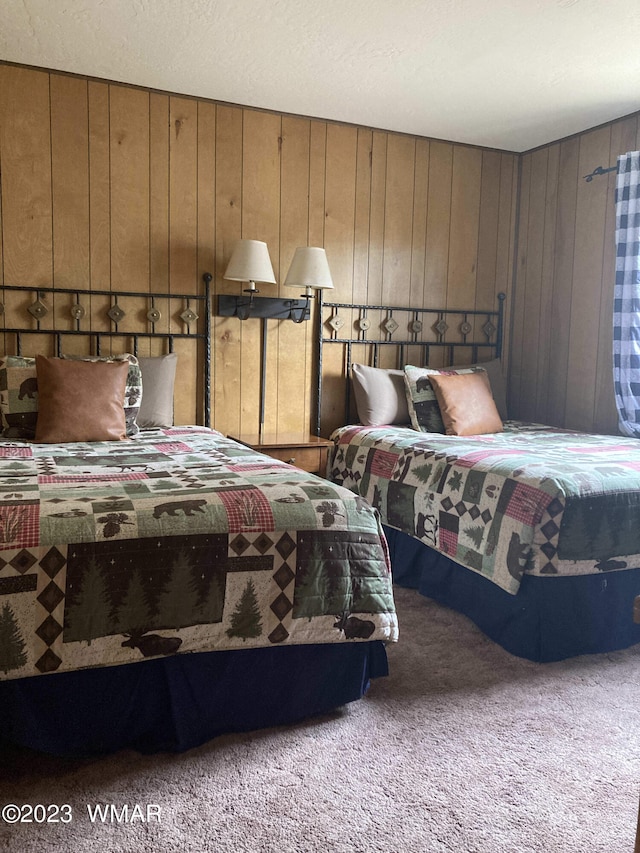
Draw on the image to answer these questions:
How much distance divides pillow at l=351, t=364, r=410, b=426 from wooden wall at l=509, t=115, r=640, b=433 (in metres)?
0.95

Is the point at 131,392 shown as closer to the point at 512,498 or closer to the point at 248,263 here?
the point at 248,263

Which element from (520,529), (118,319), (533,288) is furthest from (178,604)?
(533,288)

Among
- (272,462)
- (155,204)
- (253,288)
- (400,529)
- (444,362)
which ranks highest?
(155,204)

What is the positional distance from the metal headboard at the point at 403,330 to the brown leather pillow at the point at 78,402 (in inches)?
51.0

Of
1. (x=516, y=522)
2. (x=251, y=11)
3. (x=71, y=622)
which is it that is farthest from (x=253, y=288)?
(x=71, y=622)

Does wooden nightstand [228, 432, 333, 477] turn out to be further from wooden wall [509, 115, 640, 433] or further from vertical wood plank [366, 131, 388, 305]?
wooden wall [509, 115, 640, 433]

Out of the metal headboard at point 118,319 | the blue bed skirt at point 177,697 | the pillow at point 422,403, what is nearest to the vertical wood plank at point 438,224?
the pillow at point 422,403

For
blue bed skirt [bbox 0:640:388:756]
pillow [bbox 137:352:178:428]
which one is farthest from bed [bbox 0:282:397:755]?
pillow [bbox 137:352:178:428]

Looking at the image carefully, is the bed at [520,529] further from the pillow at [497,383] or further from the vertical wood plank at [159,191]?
the vertical wood plank at [159,191]

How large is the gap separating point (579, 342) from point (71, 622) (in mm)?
3133

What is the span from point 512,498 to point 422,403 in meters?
1.18

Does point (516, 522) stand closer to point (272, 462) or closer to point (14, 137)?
point (272, 462)

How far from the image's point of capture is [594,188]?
142 inches

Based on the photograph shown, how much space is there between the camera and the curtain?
3289mm
